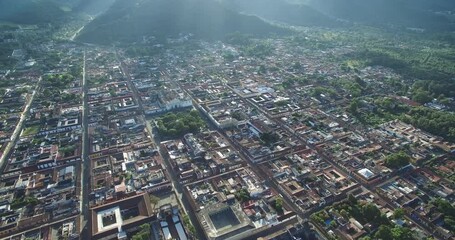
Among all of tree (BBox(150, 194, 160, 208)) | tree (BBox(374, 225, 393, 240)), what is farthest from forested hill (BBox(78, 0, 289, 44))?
tree (BBox(374, 225, 393, 240))

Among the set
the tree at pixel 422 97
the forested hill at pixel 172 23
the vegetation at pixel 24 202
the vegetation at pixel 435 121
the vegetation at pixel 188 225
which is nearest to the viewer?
the vegetation at pixel 188 225

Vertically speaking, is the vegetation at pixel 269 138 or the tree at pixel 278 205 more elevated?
the tree at pixel 278 205

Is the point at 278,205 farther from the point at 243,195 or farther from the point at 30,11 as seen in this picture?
the point at 30,11

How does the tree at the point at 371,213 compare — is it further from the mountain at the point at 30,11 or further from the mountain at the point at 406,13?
the mountain at the point at 30,11

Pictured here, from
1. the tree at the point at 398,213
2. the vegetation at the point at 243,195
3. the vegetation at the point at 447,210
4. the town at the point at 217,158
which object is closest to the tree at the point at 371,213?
the town at the point at 217,158

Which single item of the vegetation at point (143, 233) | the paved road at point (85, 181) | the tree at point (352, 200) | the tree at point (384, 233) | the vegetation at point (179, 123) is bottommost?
the paved road at point (85, 181)

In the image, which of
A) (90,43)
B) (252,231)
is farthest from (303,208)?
(90,43)

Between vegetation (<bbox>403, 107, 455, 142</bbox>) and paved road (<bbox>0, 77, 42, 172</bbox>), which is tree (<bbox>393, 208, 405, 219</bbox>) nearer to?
vegetation (<bbox>403, 107, 455, 142</bbox>)

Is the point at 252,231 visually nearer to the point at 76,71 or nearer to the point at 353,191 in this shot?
the point at 353,191
